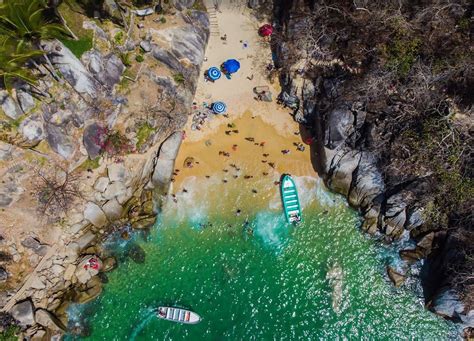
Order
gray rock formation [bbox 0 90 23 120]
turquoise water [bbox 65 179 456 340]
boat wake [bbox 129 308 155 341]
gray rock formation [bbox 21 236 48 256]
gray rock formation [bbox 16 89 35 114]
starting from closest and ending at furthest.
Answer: gray rock formation [bbox 0 90 23 120] < gray rock formation [bbox 16 89 35 114] < gray rock formation [bbox 21 236 48 256] < boat wake [bbox 129 308 155 341] < turquoise water [bbox 65 179 456 340]

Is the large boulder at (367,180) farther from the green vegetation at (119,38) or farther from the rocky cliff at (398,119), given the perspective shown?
the green vegetation at (119,38)

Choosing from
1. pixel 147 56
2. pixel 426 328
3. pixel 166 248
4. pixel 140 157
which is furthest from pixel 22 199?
pixel 426 328

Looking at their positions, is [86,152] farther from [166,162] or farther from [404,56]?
[404,56]

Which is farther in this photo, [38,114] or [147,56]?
[147,56]

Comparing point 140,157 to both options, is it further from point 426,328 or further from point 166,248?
point 426,328

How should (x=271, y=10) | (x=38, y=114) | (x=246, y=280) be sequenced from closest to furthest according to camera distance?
(x=38, y=114), (x=246, y=280), (x=271, y=10)

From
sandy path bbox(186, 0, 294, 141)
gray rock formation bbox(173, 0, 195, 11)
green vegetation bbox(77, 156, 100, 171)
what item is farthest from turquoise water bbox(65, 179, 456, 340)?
gray rock formation bbox(173, 0, 195, 11)

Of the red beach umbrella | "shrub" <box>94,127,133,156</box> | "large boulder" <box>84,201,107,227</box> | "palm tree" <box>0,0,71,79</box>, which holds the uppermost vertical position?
the red beach umbrella

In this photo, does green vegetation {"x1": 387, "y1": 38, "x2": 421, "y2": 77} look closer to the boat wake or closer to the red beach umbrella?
the red beach umbrella
